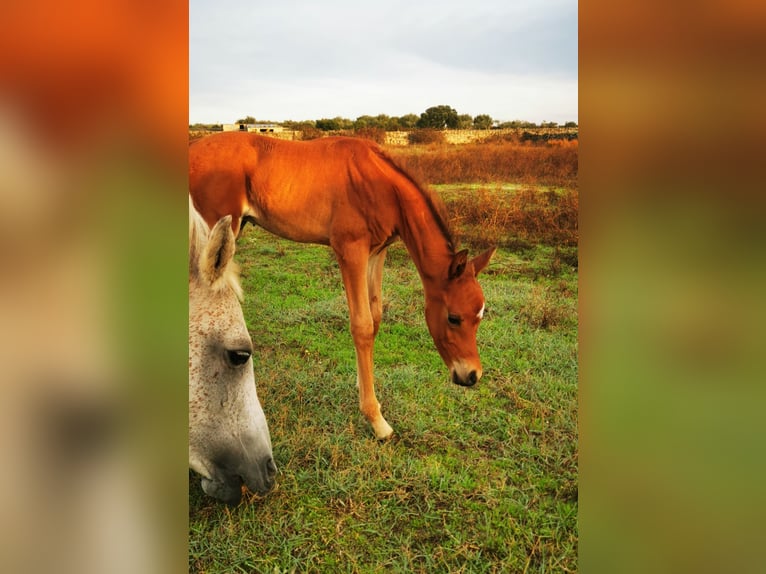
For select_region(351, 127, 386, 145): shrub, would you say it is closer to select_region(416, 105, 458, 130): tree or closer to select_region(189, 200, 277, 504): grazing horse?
select_region(416, 105, 458, 130): tree

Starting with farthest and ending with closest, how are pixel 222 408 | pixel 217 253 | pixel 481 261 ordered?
1. pixel 481 261
2. pixel 222 408
3. pixel 217 253

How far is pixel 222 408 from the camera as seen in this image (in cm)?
204

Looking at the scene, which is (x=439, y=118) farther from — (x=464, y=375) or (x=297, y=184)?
(x=464, y=375)

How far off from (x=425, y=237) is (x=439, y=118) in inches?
18.4

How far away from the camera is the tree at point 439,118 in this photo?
215 cm

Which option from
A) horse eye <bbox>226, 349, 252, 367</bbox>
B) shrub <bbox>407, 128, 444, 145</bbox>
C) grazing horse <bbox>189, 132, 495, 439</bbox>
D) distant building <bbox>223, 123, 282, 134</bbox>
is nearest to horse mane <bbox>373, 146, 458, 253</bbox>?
grazing horse <bbox>189, 132, 495, 439</bbox>

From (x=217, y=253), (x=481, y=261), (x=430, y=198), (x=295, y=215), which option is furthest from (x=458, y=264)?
(x=217, y=253)

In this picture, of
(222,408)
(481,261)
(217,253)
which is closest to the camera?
(217,253)

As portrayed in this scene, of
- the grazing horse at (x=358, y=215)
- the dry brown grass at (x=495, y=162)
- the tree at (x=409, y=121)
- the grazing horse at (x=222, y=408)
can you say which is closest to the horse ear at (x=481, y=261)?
the grazing horse at (x=358, y=215)

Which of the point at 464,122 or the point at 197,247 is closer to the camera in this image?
the point at 197,247
